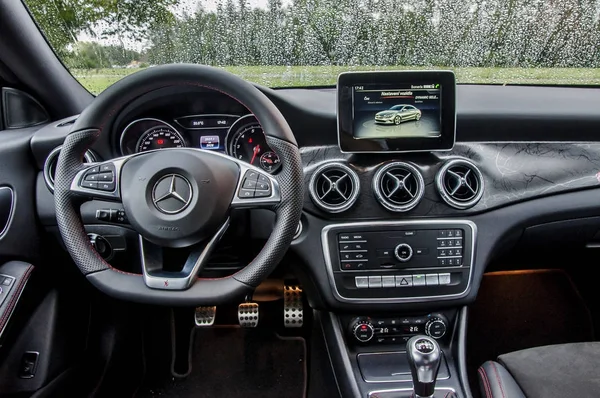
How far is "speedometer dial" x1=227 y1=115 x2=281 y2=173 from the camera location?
5.96 feet

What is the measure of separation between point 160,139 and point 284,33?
0.57 meters

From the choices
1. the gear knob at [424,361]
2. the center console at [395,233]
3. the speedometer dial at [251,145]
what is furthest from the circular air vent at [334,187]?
the gear knob at [424,361]

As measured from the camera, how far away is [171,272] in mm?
1475

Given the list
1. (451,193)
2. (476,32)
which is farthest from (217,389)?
(476,32)

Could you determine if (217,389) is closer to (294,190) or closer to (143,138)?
(143,138)

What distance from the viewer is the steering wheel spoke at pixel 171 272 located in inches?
54.3

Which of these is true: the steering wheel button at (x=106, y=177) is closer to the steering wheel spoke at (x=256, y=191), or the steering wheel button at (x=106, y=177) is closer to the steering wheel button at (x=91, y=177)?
the steering wheel button at (x=91, y=177)

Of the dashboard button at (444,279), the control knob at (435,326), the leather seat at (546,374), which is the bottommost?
the control knob at (435,326)

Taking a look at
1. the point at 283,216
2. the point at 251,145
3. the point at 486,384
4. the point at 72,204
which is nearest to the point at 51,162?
the point at 72,204

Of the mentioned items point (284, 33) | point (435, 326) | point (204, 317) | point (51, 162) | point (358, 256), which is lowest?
point (204, 317)

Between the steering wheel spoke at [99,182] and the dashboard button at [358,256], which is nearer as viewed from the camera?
the steering wheel spoke at [99,182]

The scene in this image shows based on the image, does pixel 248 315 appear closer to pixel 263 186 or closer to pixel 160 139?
pixel 160 139

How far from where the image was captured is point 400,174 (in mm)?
1828

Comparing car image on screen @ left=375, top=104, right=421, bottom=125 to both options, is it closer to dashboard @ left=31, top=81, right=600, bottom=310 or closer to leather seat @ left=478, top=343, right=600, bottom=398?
dashboard @ left=31, top=81, right=600, bottom=310
